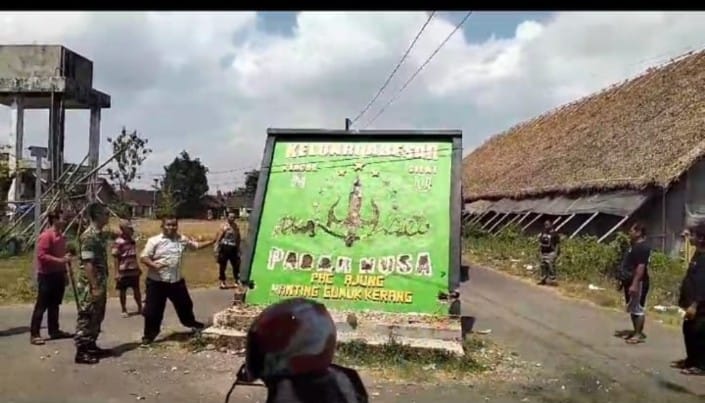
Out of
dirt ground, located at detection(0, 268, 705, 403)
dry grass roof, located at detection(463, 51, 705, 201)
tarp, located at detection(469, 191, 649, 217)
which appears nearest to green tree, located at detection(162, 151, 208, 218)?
dry grass roof, located at detection(463, 51, 705, 201)

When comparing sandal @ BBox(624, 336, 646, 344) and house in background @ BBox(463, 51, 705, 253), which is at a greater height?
house in background @ BBox(463, 51, 705, 253)

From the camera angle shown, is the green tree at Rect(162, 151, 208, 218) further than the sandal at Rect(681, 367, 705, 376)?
Yes

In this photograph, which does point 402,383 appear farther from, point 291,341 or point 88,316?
point 291,341

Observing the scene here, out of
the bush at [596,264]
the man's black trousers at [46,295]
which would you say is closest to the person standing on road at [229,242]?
the man's black trousers at [46,295]

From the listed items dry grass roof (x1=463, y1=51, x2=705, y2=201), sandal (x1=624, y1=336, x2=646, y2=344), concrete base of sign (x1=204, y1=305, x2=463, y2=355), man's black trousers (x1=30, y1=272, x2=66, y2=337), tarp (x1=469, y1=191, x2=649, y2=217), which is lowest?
sandal (x1=624, y1=336, x2=646, y2=344)

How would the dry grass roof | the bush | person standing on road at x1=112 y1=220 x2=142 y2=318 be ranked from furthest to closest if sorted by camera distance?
1. the dry grass roof
2. the bush
3. person standing on road at x1=112 y1=220 x2=142 y2=318

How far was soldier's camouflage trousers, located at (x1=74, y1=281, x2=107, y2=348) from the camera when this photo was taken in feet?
26.5

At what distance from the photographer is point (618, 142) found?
2344 cm

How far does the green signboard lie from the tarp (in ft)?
30.9

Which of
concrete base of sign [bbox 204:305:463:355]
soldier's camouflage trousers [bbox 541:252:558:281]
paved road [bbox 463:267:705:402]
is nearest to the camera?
paved road [bbox 463:267:705:402]

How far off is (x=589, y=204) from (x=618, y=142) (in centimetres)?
376

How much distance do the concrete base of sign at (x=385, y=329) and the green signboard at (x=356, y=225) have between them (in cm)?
39

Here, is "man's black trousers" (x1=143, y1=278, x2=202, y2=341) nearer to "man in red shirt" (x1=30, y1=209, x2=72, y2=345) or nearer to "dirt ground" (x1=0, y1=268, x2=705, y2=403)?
A: "dirt ground" (x1=0, y1=268, x2=705, y2=403)

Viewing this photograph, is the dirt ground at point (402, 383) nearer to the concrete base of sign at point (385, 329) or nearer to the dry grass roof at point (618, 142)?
the concrete base of sign at point (385, 329)
